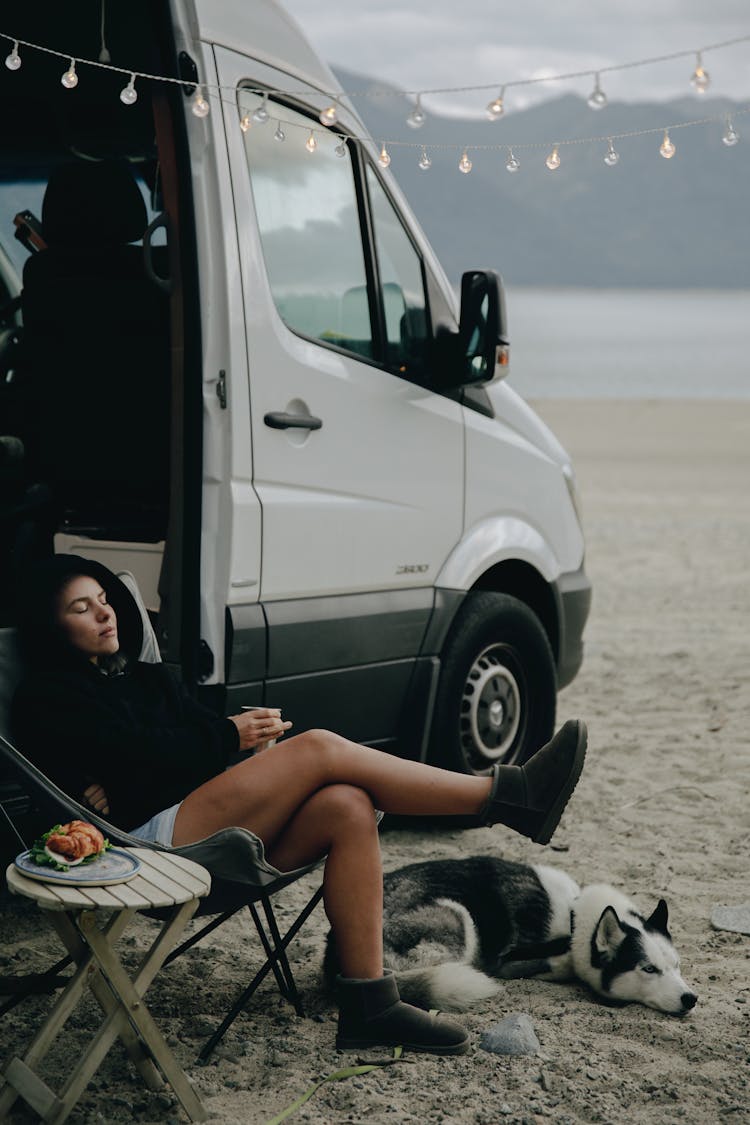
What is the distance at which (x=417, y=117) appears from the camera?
12.4 feet

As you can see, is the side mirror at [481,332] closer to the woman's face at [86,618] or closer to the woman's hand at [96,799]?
the woman's face at [86,618]

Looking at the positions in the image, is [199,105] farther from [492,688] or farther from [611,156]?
[492,688]

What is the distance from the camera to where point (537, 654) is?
16.8 ft

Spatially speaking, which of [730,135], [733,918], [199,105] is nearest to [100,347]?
[199,105]

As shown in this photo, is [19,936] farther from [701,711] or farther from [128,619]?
[701,711]

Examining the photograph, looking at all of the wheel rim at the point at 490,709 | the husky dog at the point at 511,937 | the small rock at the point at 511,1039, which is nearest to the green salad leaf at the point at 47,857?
the husky dog at the point at 511,937

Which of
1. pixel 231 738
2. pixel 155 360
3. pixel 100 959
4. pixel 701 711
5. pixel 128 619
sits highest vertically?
pixel 155 360

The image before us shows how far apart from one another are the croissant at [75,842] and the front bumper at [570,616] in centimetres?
282

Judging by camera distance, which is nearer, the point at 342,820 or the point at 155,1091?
the point at 155,1091

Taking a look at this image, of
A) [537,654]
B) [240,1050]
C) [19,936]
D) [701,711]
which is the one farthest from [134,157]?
[701,711]

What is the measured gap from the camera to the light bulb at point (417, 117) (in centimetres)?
371

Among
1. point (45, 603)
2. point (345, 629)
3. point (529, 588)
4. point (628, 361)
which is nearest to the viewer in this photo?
point (45, 603)

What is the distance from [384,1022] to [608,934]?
Result: 2.49 ft

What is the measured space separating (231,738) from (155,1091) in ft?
2.64
